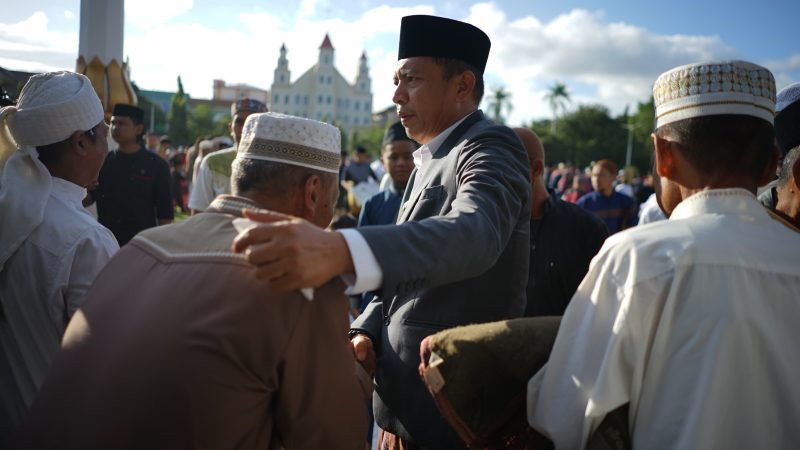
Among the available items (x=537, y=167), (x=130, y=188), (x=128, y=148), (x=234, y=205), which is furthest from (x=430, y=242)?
(x=128, y=148)

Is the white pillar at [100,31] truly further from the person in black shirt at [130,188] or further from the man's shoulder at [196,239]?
the man's shoulder at [196,239]

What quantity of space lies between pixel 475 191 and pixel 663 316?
2.17ft

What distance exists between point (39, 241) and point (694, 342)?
230cm

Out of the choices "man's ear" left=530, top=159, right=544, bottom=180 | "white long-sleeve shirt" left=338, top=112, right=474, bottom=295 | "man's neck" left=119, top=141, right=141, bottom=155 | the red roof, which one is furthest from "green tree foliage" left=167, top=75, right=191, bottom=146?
"white long-sleeve shirt" left=338, top=112, right=474, bottom=295

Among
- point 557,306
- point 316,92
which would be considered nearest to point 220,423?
point 557,306

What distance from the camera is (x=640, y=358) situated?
56.1 inches

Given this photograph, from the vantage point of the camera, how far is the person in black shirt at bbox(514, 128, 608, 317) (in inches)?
144

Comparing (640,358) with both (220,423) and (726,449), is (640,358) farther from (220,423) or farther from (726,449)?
(220,423)

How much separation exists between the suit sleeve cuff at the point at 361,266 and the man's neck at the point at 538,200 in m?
2.53

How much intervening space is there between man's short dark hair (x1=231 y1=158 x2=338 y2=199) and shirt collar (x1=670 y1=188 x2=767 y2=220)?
1.11m

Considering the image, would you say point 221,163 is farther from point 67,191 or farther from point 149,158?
point 67,191

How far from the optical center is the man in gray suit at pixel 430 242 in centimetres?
143

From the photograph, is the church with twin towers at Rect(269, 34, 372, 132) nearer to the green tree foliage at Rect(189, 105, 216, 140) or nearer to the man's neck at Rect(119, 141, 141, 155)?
the green tree foliage at Rect(189, 105, 216, 140)

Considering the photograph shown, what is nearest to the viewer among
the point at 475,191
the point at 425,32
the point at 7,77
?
the point at 475,191
